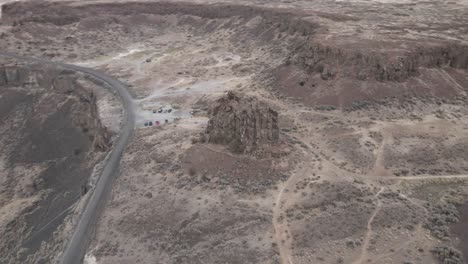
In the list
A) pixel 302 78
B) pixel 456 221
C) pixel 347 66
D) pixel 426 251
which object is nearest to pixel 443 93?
pixel 347 66

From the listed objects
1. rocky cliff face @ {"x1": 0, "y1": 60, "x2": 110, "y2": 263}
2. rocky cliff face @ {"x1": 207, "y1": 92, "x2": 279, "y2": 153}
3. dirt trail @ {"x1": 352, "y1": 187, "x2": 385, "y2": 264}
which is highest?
rocky cliff face @ {"x1": 207, "y1": 92, "x2": 279, "y2": 153}

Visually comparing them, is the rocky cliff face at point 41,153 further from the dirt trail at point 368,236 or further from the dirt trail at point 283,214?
the dirt trail at point 368,236

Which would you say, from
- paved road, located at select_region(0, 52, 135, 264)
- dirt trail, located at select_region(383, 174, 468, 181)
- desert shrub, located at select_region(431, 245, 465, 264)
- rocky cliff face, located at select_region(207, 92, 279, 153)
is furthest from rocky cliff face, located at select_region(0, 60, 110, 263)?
dirt trail, located at select_region(383, 174, 468, 181)

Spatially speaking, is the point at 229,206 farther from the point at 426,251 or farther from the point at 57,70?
the point at 57,70

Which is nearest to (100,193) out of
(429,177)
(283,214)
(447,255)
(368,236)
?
(283,214)

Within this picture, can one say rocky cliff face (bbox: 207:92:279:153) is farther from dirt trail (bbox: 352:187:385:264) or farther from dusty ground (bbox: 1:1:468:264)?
dirt trail (bbox: 352:187:385:264)

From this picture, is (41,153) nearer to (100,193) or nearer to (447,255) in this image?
(100,193)
